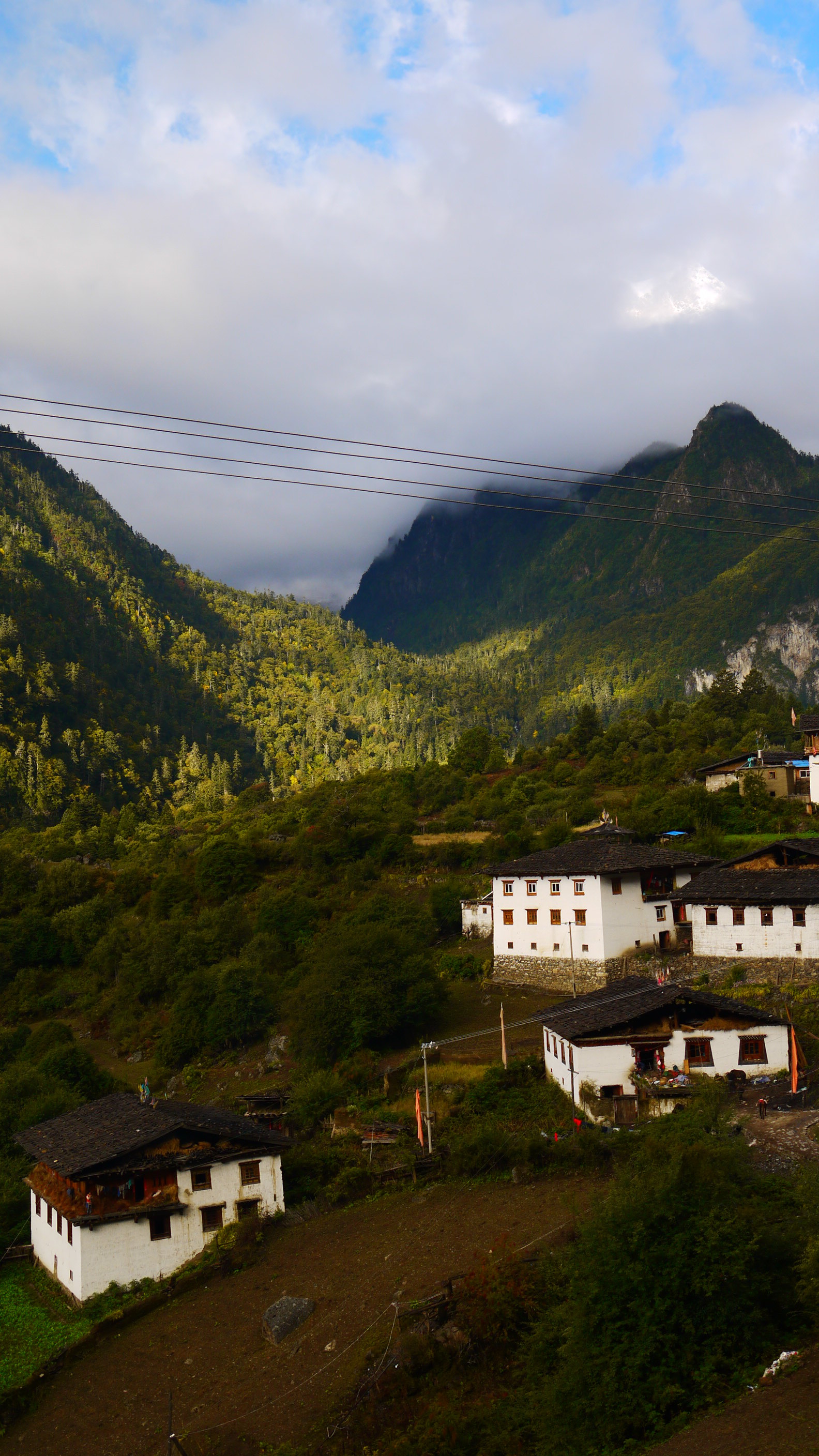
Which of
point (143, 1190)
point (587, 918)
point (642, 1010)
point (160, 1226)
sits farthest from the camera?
point (587, 918)

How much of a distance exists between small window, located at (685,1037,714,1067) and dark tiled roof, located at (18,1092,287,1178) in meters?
12.1

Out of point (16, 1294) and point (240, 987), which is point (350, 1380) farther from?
point (240, 987)

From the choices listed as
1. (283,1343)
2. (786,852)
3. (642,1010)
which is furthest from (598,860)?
(283,1343)

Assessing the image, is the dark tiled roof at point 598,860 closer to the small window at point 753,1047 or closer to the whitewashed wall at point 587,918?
the whitewashed wall at point 587,918

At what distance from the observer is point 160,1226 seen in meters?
27.6

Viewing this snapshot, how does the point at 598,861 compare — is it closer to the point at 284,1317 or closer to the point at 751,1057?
the point at 751,1057

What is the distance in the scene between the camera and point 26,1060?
5025 cm

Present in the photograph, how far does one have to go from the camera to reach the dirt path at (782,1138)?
76.8 feet

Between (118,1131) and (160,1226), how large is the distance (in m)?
3.07

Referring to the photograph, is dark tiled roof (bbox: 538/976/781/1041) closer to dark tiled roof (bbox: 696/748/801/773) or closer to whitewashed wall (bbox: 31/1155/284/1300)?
whitewashed wall (bbox: 31/1155/284/1300)

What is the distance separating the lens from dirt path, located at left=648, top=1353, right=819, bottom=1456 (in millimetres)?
A: 14031

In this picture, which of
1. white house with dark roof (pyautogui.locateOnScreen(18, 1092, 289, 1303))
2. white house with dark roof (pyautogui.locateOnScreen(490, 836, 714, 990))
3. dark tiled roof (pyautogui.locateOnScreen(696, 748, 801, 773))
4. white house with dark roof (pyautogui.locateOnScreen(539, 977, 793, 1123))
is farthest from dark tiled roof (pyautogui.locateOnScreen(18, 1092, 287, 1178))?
dark tiled roof (pyautogui.locateOnScreen(696, 748, 801, 773))

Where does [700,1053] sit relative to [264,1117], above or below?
above

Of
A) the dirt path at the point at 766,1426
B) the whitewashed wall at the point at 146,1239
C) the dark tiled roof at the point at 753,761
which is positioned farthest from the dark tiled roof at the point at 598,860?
the dirt path at the point at 766,1426
